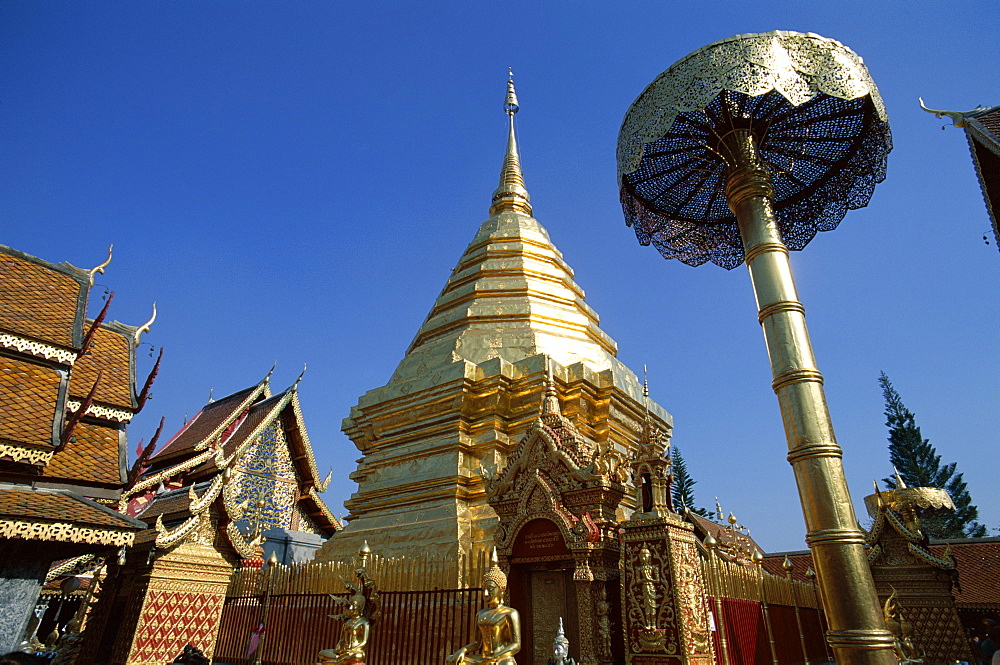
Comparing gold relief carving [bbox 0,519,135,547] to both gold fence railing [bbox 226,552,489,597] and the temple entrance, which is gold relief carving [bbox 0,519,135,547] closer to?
gold fence railing [bbox 226,552,489,597]

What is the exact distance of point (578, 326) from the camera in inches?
443

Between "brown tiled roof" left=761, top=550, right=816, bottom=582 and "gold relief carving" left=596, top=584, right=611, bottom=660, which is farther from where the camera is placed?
"brown tiled roof" left=761, top=550, right=816, bottom=582

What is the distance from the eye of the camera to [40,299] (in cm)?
791

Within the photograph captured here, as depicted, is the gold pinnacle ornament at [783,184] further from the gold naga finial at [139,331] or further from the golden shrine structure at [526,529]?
the gold naga finial at [139,331]

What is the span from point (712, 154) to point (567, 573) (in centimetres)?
483

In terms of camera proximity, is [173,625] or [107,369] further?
[107,369]

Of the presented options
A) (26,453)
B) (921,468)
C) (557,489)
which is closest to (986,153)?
(557,489)

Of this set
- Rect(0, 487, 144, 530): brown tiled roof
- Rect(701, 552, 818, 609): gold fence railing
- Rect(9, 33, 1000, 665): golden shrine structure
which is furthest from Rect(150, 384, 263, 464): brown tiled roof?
Rect(701, 552, 818, 609): gold fence railing

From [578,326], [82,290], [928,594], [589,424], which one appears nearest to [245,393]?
[82,290]

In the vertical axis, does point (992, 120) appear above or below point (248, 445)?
above

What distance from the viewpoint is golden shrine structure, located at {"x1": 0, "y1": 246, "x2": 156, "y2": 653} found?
573 centimetres

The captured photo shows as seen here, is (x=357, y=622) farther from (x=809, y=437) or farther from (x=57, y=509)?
(x=809, y=437)

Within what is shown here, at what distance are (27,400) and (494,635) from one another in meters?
5.67

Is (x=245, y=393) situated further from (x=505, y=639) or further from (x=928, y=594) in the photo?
(x=928, y=594)
